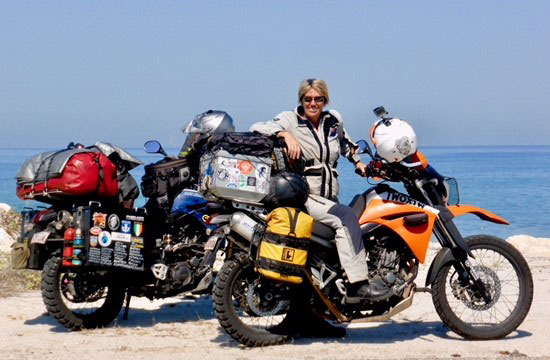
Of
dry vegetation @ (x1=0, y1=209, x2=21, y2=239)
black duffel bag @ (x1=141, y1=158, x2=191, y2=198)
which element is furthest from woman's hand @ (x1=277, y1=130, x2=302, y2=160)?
dry vegetation @ (x1=0, y1=209, x2=21, y2=239)

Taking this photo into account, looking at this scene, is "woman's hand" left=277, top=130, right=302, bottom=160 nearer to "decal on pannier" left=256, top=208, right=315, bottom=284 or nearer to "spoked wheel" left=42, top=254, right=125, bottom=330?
"decal on pannier" left=256, top=208, right=315, bottom=284

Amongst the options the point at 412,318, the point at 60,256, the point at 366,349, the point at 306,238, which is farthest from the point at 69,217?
the point at 412,318

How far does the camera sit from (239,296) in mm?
6906

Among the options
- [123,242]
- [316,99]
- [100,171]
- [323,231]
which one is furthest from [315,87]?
[123,242]

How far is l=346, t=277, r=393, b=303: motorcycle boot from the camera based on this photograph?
6.83 m

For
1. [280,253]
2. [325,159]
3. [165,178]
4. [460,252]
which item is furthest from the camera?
[165,178]

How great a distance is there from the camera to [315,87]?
7.29 meters

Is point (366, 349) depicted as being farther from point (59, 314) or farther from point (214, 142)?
point (59, 314)

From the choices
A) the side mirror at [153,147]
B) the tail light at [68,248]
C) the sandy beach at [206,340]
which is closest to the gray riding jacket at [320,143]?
the side mirror at [153,147]

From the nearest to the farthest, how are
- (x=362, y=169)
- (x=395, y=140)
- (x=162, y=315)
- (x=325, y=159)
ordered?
(x=395, y=140), (x=325, y=159), (x=362, y=169), (x=162, y=315)

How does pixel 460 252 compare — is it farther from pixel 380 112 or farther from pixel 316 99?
pixel 316 99

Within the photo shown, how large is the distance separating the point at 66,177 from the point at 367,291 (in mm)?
2582

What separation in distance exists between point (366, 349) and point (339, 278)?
1.91 ft

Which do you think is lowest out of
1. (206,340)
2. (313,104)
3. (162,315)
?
(162,315)
